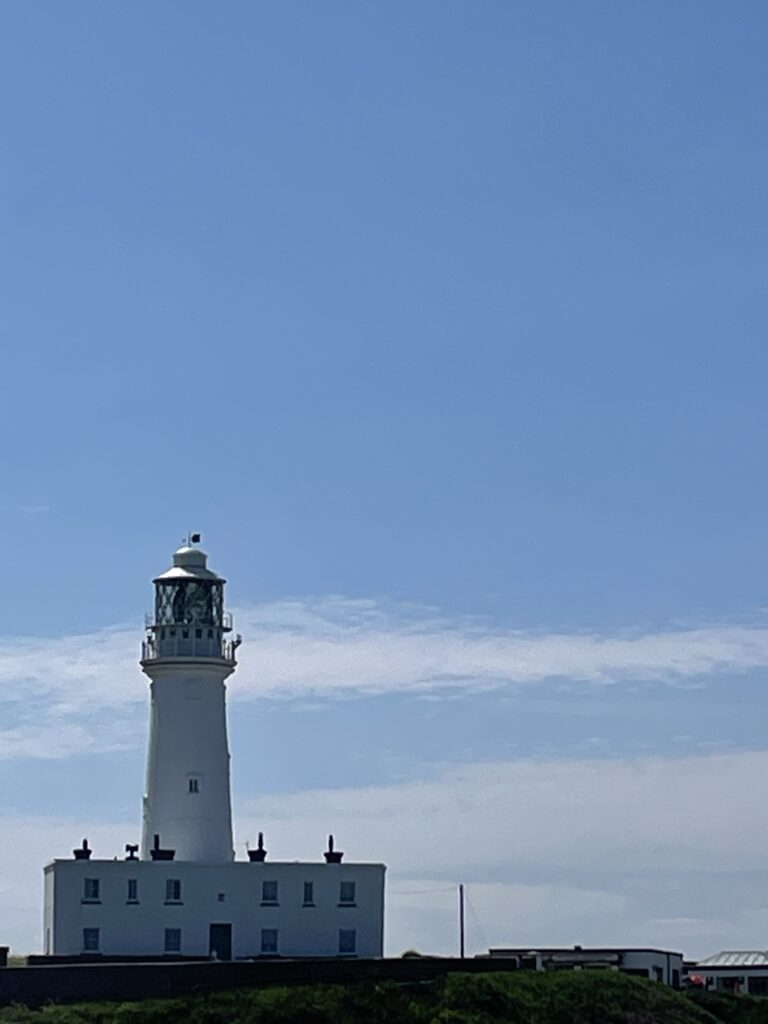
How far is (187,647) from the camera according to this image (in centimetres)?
6272

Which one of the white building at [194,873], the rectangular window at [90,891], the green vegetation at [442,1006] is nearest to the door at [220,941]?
the white building at [194,873]

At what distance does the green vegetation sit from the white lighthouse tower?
31.5 ft

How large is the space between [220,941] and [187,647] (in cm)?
777

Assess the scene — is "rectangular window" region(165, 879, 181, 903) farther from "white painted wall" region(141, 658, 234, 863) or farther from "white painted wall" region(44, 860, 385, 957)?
"white painted wall" region(141, 658, 234, 863)

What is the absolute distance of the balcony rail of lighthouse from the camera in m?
62.7

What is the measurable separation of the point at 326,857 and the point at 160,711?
5719 millimetres

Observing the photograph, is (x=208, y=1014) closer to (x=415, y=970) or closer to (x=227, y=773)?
(x=415, y=970)

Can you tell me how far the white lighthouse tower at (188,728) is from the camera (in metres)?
61.5

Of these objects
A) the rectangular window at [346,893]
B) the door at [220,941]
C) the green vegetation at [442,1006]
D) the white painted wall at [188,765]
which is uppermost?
the white painted wall at [188,765]

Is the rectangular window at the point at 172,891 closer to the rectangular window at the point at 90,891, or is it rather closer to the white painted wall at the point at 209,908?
the white painted wall at the point at 209,908

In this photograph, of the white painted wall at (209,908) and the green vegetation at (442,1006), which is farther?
the white painted wall at (209,908)

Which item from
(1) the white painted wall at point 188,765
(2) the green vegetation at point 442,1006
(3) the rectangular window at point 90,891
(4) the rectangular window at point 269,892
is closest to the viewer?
(2) the green vegetation at point 442,1006

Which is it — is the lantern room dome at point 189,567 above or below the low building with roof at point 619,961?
above

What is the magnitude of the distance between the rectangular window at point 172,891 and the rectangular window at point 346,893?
166 inches
